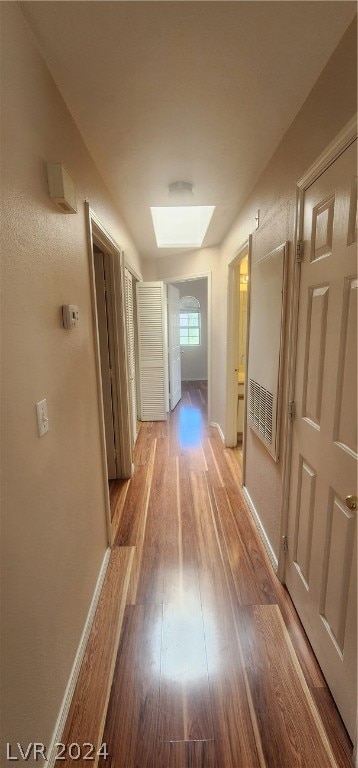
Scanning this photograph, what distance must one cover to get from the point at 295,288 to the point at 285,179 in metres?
0.58

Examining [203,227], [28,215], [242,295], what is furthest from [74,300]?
[242,295]

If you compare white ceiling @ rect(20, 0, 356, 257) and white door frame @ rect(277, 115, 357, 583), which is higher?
white ceiling @ rect(20, 0, 356, 257)

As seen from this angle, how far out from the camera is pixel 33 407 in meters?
0.94

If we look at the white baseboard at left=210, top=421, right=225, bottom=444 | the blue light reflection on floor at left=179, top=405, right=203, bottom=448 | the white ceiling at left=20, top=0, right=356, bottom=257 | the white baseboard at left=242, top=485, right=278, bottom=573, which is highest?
the white ceiling at left=20, top=0, right=356, bottom=257

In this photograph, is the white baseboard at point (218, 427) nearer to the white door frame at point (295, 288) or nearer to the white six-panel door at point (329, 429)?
the white door frame at point (295, 288)

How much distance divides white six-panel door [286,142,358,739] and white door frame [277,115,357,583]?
31 millimetres

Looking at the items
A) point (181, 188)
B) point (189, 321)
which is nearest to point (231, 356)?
point (181, 188)

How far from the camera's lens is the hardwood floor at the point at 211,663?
1.04m

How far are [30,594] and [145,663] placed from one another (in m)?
0.76

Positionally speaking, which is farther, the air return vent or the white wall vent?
the air return vent

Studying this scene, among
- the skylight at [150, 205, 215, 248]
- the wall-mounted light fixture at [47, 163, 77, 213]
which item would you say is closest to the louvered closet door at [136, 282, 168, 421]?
the skylight at [150, 205, 215, 248]

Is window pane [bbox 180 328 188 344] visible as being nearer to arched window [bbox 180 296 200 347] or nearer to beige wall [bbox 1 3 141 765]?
arched window [bbox 180 296 200 347]

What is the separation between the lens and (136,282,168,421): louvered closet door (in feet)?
13.3

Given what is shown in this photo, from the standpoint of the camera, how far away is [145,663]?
1297 mm
